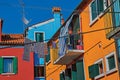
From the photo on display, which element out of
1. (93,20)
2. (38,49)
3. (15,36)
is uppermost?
(15,36)

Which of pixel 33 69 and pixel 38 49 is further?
pixel 33 69

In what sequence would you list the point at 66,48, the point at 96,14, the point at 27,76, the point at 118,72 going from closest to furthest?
the point at 118,72
the point at 96,14
the point at 66,48
the point at 27,76

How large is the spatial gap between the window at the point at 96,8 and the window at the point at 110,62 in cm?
238

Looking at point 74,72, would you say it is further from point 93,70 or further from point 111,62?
point 111,62

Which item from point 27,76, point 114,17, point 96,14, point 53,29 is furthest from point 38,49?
point 53,29

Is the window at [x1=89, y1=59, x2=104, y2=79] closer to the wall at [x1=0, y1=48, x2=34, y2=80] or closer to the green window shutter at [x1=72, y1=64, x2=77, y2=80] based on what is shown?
the green window shutter at [x1=72, y1=64, x2=77, y2=80]

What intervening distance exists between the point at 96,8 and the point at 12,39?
59.2ft

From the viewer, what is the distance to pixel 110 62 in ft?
52.9

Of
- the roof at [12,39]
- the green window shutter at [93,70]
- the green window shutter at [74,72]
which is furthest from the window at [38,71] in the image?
the green window shutter at [93,70]

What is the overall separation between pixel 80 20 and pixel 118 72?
5.75 m

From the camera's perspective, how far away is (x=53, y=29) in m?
34.1

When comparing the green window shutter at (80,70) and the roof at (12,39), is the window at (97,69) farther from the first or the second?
the roof at (12,39)

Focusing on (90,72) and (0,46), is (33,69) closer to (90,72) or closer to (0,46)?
A: (0,46)

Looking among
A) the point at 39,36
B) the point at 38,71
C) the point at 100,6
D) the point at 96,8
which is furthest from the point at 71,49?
the point at 39,36
